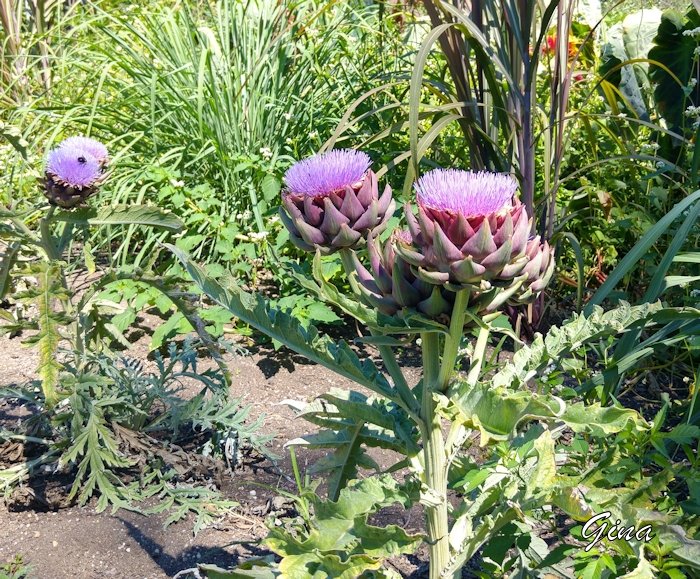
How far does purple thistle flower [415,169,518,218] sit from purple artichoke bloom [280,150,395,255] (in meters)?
0.19

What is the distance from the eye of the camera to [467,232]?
0.90 metres

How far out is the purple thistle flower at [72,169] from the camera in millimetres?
1643

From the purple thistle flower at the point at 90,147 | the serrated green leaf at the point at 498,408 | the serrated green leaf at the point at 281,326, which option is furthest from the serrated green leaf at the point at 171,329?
the serrated green leaf at the point at 498,408

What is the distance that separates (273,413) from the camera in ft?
6.88

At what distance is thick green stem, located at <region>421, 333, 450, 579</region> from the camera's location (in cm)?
110

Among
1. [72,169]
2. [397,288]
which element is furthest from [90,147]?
[397,288]

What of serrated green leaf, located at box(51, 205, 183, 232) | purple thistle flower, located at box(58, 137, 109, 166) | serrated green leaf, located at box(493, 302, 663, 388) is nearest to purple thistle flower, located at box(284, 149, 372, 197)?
serrated green leaf, located at box(493, 302, 663, 388)

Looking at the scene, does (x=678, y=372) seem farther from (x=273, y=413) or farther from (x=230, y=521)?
(x=230, y=521)

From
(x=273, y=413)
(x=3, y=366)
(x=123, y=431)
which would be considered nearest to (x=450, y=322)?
(x=123, y=431)

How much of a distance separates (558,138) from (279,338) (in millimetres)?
1457

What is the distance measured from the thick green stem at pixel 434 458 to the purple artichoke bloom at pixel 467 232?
0.20m

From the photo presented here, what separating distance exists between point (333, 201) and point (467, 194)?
0.27 m

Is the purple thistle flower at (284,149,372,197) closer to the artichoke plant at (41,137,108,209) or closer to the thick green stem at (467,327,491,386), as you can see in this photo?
the thick green stem at (467,327,491,386)

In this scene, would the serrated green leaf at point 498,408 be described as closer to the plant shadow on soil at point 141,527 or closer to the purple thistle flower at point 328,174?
the purple thistle flower at point 328,174
